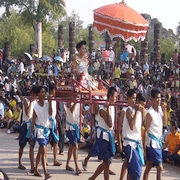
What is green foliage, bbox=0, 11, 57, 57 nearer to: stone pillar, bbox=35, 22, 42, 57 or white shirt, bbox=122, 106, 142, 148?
stone pillar, bbox=35, 22, 42, 57

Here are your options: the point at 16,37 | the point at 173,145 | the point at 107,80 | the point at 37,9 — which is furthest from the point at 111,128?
the point at 16,37

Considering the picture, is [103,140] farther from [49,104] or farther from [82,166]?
[82,166]

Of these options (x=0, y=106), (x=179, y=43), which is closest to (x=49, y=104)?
(x=0, y=106)

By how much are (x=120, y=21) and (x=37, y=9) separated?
27.1 m

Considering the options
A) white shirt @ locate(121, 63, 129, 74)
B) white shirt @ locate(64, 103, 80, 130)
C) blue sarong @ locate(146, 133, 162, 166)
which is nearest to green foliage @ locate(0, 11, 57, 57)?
white shirt @ locate(121, 63, 129, 74)

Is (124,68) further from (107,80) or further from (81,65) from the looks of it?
(81,65)

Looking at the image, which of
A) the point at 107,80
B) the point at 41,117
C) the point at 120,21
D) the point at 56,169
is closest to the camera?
the point at 41,117

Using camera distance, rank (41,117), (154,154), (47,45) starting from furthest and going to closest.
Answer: (47,45) < (41,117) < (154,154)

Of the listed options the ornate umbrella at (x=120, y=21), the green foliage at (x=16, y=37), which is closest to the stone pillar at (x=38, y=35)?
the green foliage at (x=16, y=37)

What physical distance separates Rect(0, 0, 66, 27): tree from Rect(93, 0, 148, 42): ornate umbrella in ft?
84.8

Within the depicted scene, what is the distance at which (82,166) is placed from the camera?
882 cm

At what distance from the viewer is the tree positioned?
34.4 m

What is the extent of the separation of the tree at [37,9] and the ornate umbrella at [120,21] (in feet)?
84.8

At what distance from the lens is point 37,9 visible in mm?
34719
